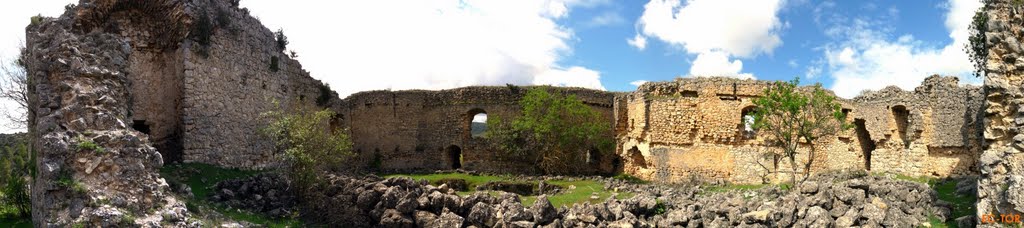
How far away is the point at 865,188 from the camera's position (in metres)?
12.5

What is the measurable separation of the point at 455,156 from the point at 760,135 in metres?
14.9

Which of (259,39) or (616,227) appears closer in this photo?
(616,227)

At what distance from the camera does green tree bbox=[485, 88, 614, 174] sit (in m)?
25.3

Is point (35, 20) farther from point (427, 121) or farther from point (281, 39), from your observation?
point (427, 121)

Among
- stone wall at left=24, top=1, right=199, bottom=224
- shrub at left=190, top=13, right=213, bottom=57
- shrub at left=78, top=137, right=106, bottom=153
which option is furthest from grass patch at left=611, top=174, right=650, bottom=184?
shrub at left=78, top=137, right=106, bottom=153

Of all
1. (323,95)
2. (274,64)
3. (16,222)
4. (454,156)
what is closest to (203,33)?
(274,64)

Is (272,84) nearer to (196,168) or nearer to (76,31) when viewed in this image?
(196,168)

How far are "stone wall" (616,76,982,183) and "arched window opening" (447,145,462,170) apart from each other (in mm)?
10334

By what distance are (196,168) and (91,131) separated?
17.6ft

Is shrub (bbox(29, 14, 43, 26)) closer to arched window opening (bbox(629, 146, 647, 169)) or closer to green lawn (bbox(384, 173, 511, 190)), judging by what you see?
green lawn (bbox(384, 173, 511, 190))

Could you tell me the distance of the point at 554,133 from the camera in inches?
998

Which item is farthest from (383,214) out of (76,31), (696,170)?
(696,170)

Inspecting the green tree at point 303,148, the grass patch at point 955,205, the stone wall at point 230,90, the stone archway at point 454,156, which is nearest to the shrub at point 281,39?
the stone wall at point 230,90

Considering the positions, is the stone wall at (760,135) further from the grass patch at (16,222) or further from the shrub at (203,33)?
the grass patch at (16,222)
